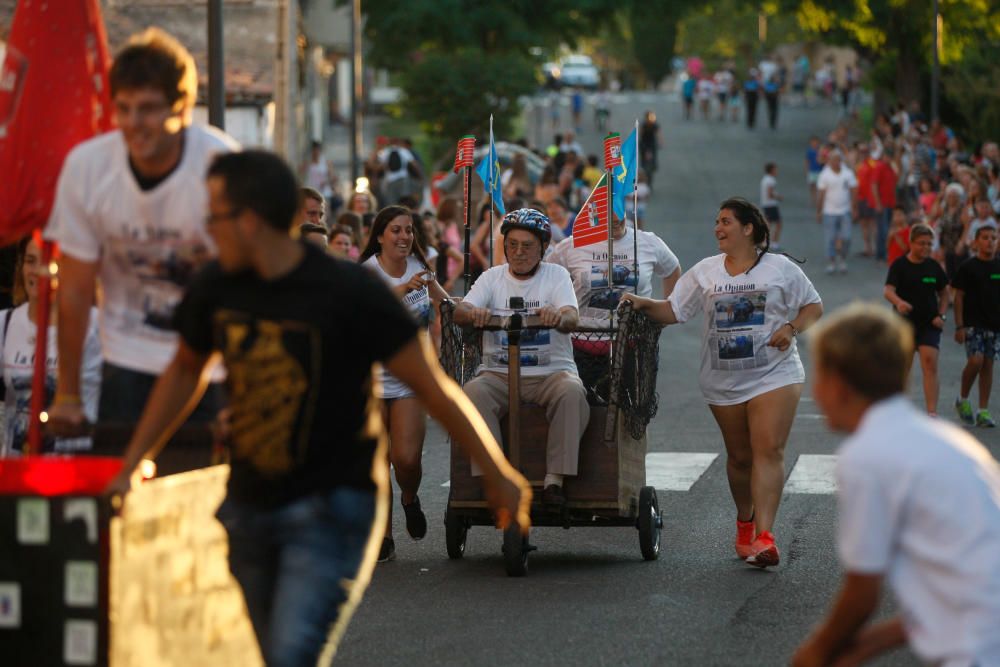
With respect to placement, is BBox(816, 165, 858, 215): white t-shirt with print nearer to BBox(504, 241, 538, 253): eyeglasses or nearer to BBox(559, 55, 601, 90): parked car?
BBox(504, 241, 538, 253): eyeglasses

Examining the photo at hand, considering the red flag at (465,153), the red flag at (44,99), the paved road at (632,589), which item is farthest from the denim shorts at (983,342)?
the red flag at (44,99)

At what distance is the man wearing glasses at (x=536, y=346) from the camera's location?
9.84 meters

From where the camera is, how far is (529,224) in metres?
10.2

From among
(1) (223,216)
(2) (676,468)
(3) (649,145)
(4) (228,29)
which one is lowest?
(2) (676,468)

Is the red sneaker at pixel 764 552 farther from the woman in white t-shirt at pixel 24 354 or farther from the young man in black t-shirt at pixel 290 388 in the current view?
the young man in black t-shirt at pixel 290 388

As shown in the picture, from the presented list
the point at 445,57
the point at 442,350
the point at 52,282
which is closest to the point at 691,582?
the point at 442,350

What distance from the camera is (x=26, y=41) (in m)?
6.45

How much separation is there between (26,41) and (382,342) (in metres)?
2.27

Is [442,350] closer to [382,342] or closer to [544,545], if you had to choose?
[544,545]

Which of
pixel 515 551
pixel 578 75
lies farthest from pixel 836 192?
pixel 578 75

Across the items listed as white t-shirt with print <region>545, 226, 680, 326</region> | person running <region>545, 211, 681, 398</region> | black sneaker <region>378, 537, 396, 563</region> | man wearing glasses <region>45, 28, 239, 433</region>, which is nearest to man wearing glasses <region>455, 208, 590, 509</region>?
black sneaker <region>378, 537, 396, 563</region>

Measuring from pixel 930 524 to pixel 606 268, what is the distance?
25.4 ft

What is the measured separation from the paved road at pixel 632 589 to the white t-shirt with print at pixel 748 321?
38.4 inches

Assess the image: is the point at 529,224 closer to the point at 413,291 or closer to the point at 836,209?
the point at 413,291
